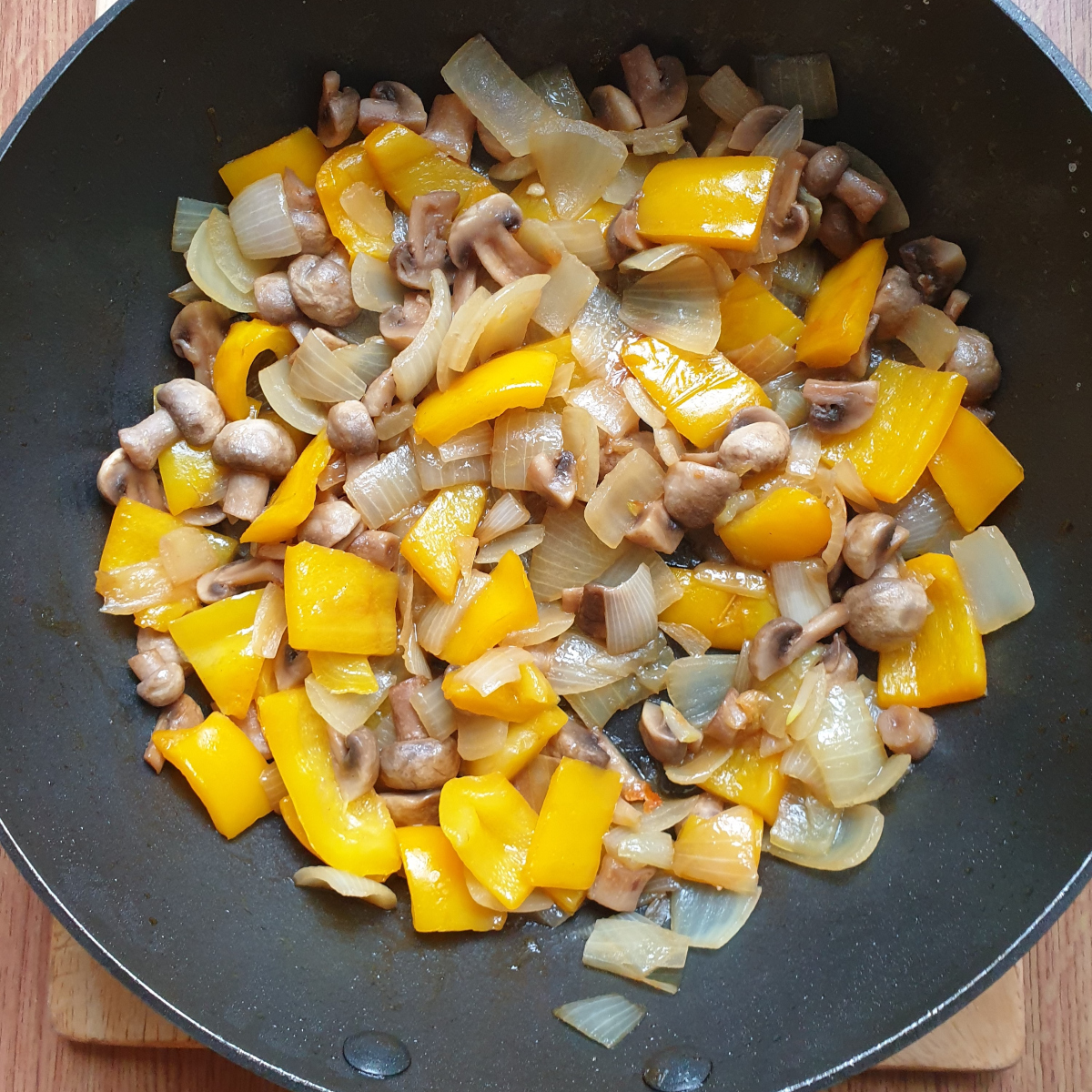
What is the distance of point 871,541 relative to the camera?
2209mm

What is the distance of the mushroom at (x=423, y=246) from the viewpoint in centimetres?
235

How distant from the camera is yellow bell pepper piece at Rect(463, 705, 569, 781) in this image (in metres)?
2.26

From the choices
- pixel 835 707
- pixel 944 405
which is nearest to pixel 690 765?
pixel 835 707

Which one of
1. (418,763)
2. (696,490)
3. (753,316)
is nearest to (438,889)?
(418,763)

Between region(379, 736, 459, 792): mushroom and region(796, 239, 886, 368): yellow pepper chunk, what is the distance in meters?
1.30

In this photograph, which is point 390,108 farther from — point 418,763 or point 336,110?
point 418,763

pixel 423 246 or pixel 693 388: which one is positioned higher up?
pixel 693 388

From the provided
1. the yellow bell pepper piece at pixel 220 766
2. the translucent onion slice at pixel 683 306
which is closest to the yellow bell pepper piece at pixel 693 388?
the translucent onion slice at pixel 683 306

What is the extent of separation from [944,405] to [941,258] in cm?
37

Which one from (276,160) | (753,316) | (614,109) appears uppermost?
(614,109)

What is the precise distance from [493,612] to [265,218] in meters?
1.11

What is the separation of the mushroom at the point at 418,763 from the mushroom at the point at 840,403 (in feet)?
3.90

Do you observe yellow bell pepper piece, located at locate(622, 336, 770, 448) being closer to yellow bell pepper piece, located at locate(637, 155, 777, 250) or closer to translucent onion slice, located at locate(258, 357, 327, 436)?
yellow bell pepper piece, located at locate(637, 155, 777, 250)

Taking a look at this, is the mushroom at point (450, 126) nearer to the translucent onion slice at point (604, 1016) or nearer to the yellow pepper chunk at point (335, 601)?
the yellow pepper chunk at point (335, 601)
